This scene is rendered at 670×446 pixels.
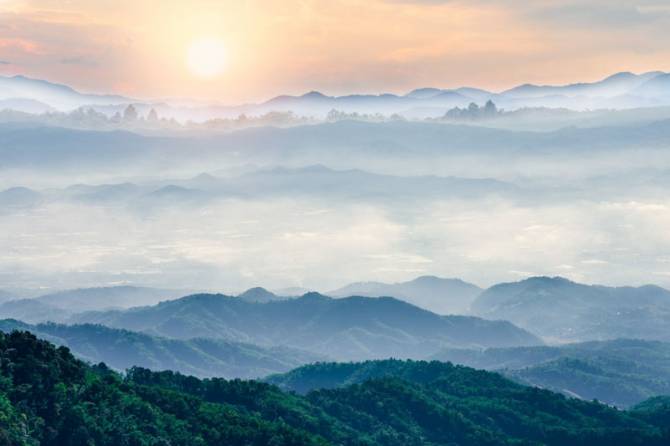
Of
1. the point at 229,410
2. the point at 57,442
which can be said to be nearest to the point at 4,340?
the point at 57,442

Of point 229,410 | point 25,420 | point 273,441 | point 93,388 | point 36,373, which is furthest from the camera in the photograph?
point 229,410

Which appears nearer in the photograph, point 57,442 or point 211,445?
point 57,442

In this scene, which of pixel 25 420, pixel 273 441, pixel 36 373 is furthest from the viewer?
pixel 273 441

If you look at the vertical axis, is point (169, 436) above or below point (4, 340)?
below

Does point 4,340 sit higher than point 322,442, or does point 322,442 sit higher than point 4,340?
point 4,340

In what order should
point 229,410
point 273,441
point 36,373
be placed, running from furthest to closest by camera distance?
point 229,410 → point 273,441 → point 36,373

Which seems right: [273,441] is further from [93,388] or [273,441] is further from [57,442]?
[57,442]

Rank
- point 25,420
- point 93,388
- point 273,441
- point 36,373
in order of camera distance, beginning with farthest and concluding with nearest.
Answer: point 273,441 → point 93,388 → point 36,373 → point 25,420

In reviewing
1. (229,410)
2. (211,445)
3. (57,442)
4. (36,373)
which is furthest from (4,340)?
(229,410)

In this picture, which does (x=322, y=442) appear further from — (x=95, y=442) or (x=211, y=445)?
(x=95, y=442)
